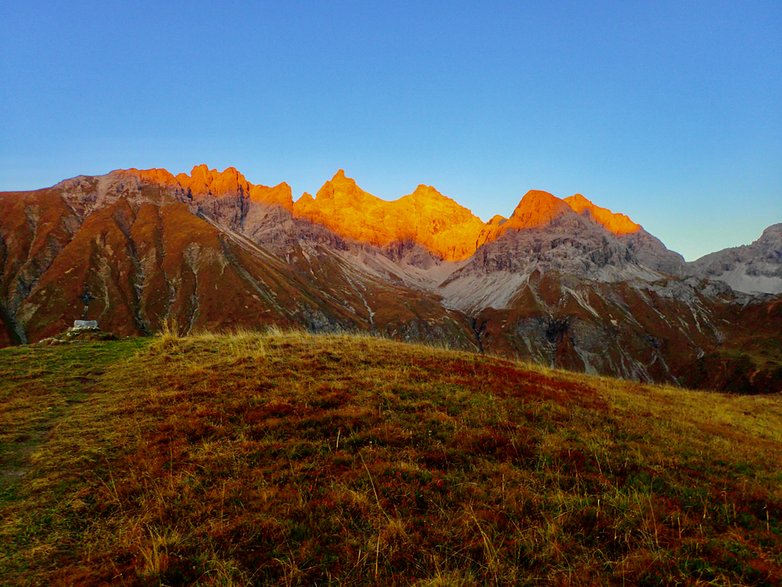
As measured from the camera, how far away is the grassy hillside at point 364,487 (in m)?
6.22

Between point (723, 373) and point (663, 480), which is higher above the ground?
point (663, 480)

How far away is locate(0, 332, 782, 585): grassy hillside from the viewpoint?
622cm

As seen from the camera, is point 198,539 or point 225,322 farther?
point 225,322

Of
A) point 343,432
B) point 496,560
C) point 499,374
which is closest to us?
point 496,560

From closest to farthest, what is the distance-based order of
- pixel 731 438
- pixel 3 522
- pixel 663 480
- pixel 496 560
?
pixel 496 560 → pixel 3 522 → pixel 663 480 → pixel 731 438

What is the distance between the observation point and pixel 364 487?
27.1 ft

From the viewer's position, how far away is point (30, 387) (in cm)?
1620

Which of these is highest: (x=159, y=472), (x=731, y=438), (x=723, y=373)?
(x=159, y=472)

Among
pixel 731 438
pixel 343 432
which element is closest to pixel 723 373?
pixel 731 438

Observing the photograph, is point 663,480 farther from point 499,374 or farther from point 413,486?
point 499,374

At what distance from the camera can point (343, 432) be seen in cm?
1114

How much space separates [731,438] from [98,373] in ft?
89.6

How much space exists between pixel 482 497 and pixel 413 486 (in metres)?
1.39

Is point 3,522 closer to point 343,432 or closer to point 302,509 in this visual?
point 302,509
